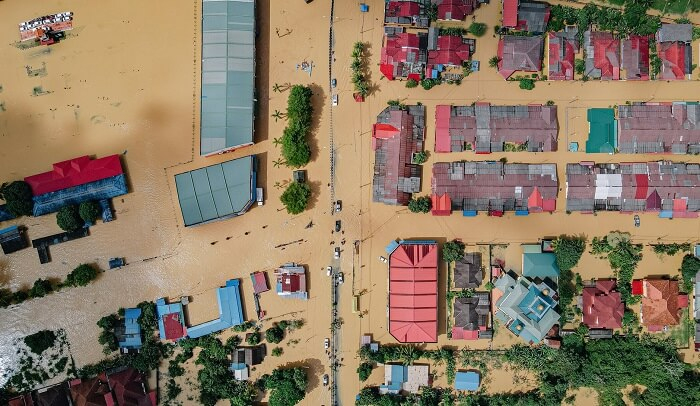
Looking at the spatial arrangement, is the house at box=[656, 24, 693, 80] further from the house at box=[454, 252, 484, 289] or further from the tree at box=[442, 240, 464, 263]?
the tree at box=[442, 240, 464, 263]

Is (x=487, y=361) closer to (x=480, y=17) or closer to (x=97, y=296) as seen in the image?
(x=480, y=17)

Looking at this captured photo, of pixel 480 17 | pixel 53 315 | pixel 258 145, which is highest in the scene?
pixel 480 17

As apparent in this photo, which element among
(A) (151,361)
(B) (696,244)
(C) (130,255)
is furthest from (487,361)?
(C) (130,255)

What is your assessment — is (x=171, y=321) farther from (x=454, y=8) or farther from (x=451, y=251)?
(x=454, y=8)

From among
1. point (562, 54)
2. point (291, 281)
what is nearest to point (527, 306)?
point (291, 281)

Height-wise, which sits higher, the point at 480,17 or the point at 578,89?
the point at 480,17

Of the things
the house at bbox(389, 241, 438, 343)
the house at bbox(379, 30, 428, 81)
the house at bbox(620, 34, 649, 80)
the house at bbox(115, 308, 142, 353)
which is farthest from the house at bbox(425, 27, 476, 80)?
the house at bbox(115, 308, 142, 353)
